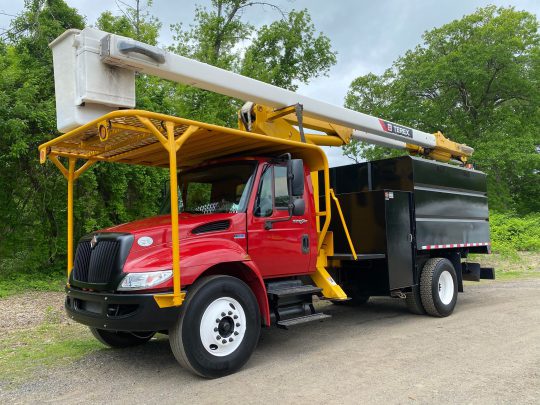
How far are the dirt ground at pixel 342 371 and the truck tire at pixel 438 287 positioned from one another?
515 mm

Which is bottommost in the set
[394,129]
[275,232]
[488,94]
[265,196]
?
[275,232]

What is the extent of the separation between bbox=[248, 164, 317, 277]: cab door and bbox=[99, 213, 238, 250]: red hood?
39cm

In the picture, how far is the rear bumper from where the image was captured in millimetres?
4555

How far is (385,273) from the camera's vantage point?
7215mm

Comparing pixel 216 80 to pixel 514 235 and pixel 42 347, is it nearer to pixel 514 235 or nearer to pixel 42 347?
pixel 42 347

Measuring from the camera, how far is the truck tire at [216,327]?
185 inches

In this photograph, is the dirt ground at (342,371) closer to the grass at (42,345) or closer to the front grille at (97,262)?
the grass at (42,345)

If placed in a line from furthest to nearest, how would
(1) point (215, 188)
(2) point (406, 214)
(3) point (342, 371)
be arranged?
(2) point (406, 214), (1) point (215, 188), (3) point (342, 371)

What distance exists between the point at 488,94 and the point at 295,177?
84.8 ft

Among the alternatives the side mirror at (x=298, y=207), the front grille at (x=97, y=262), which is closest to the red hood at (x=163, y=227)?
the front grille at (x=97, y=262)

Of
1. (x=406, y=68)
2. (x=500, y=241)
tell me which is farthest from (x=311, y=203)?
(x=406, y=68)

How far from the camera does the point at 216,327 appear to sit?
4926 millimetres

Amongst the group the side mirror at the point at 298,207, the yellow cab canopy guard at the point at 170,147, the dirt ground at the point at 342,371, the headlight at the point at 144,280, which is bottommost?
the dirt ground at the point at 342,371

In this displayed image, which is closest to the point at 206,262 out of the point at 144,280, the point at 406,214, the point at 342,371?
the point at 144,280
